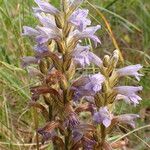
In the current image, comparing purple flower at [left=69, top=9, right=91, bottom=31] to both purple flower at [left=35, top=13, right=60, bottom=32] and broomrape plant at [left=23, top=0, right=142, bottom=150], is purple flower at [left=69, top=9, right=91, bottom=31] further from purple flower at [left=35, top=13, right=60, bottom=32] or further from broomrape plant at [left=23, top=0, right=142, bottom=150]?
purple flower at [left=35, top=13, right=60, bottom=32]

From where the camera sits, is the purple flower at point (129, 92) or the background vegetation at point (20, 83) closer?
the purple flower at point (129, 92)

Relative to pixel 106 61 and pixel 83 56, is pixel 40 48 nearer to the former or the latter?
pixel 83 56

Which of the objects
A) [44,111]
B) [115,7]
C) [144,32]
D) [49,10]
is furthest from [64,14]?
[115,7]

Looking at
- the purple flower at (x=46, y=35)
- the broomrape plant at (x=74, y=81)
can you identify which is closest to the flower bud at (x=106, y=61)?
the broomrape plant at (x=74, y=81)

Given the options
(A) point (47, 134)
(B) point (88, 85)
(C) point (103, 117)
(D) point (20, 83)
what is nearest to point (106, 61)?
(B) point (88, 85)

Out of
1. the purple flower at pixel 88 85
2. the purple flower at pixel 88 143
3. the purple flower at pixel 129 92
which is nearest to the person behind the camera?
the purple flower at pixel 88 85

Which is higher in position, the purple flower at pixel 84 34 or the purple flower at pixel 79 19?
the purple flower at pixel 79 19

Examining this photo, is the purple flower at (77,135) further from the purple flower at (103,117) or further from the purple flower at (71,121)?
the purple flower at (103,117)
